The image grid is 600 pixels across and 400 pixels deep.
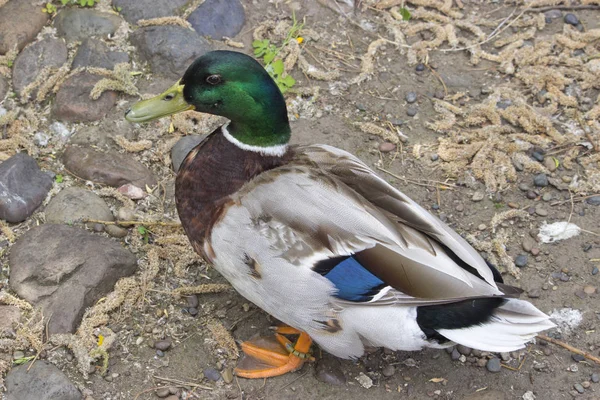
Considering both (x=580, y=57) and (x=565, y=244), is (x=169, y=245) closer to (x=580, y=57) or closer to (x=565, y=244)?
(x=565, y=244)

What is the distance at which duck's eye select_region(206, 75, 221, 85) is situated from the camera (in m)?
2.92

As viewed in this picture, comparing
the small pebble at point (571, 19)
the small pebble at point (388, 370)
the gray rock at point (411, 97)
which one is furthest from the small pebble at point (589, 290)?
the small pebble at point (571, 19)

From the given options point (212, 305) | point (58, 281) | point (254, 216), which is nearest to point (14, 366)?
point (58, 281)

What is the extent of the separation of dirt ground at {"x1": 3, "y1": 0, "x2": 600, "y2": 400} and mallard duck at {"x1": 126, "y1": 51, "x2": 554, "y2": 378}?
0.38 metres

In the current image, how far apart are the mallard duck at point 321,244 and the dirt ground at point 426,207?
1.26ft

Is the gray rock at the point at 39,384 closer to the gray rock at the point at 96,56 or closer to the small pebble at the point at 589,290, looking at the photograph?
the gray rock at the point at 96,56

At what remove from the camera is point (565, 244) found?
375 cm

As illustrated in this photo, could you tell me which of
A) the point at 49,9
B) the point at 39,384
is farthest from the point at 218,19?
the point at 39,384

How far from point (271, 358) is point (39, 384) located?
985mm

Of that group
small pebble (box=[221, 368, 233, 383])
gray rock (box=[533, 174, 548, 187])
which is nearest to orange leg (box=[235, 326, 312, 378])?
small pebble (box=[221, 368, 233, 383])

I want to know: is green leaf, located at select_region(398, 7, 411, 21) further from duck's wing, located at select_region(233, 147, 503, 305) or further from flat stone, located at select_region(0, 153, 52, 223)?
flat stone, located at select_region(0, 153, 52, 223)

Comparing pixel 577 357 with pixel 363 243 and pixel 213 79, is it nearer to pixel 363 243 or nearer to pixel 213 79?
pixel 363 243

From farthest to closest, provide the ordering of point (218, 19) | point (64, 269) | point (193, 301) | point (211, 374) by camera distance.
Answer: point (218, 19) → point (193, 301) → point (64, 269) → point (211, 374)

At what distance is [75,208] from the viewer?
12.1 ft
